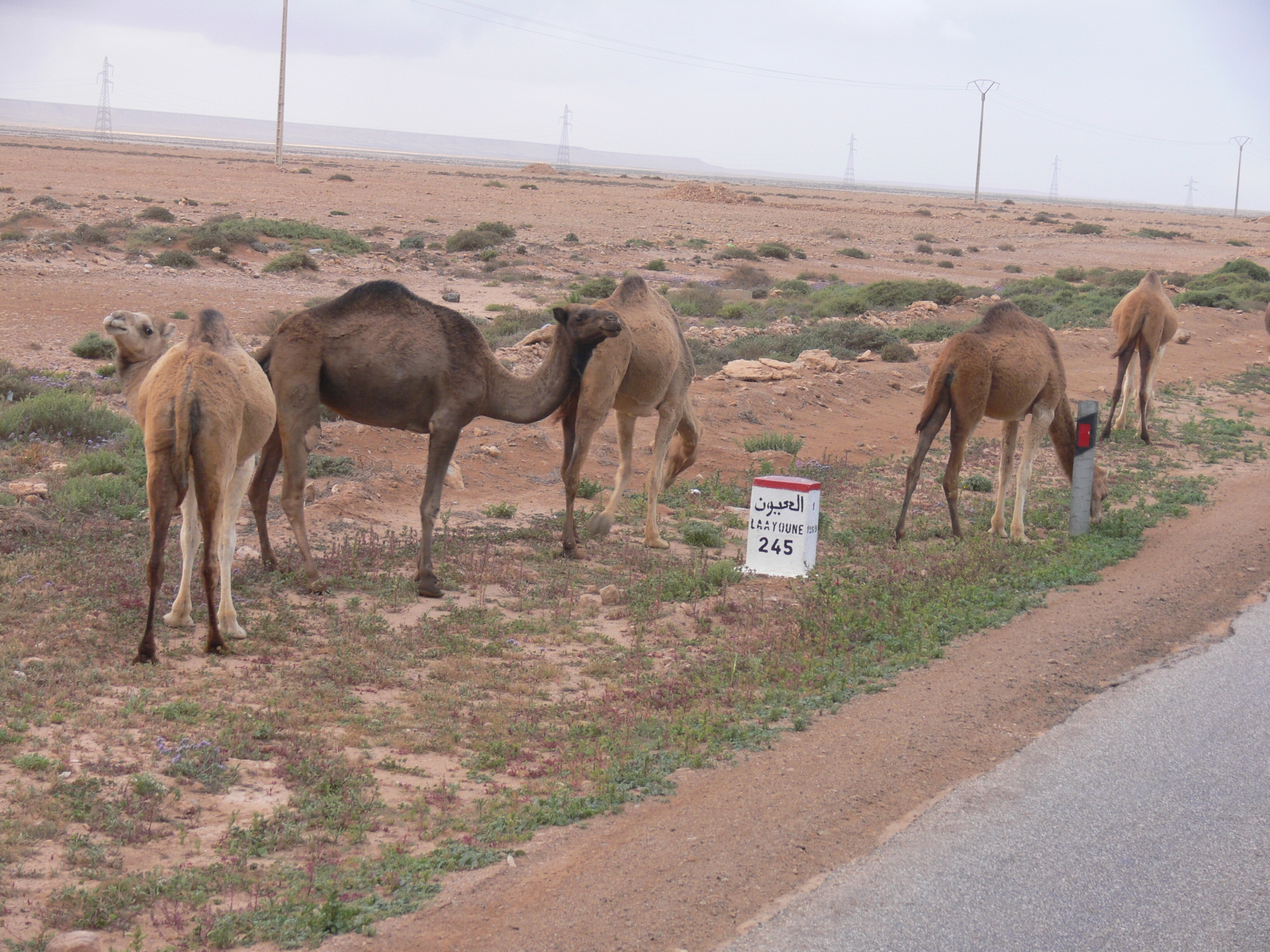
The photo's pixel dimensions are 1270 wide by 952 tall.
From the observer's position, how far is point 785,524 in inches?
391

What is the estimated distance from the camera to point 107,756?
227 inches

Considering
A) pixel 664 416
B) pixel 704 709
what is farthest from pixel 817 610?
pixel 664 416

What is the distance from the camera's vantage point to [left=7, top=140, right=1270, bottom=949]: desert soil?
484 cm

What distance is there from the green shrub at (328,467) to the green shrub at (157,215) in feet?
86.8

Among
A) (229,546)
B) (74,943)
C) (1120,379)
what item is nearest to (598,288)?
(1120,379)

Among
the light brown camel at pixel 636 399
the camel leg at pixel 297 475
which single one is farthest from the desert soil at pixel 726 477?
the light brown camel at pixel 636 399

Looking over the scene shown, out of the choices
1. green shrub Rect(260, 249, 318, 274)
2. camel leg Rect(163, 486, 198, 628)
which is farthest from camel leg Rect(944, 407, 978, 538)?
green shrub Rect(260, 249, 318, 274)

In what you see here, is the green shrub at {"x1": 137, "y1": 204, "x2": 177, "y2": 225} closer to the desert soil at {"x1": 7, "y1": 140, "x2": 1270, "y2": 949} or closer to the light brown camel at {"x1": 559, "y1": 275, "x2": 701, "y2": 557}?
the desert soil at {"x1": 7, "y1": 140, "x2": 1270, "y2": 949}

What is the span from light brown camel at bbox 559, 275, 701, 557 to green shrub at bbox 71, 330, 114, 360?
9.70 m

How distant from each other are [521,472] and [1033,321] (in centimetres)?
617

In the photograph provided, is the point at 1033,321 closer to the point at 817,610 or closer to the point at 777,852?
the point at 817,610

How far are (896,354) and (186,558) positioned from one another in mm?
17579

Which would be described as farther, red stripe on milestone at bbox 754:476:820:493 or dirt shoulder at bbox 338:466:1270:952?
red stripe on milestone at bbox 754:476:820:493

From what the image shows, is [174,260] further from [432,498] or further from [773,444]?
[432,498]
